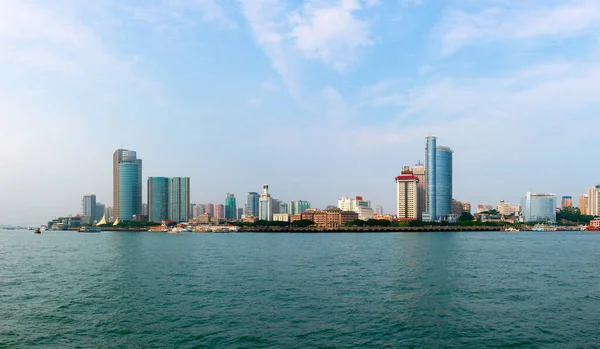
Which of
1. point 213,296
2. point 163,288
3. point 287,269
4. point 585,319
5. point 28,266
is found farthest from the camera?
point 28,266

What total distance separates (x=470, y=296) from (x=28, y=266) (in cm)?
5660

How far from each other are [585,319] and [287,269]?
Answer: 32.6 m

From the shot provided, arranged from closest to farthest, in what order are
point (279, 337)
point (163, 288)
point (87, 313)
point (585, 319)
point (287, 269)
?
point (279, 337) < point (585, 319) < point (87, 313) < point (163, 288) < point (287, 269)

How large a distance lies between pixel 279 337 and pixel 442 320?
11.5m

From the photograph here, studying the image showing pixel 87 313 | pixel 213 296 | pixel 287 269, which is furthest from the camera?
pixel 287 269

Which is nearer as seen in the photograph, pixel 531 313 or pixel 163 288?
pixel 531 313

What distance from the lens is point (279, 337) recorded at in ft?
80.4

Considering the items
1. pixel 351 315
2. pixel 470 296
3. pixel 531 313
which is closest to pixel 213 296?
pixel 351 315

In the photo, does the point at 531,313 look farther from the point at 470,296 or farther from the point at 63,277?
the point at 63,277

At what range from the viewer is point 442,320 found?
1130 inches

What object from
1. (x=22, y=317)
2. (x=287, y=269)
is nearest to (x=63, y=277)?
(x=22, y=317)

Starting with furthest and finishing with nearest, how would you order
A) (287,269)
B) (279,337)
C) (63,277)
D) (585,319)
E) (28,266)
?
(28,266) < (287,269) < (63,277) < (585,319) < (279,337)

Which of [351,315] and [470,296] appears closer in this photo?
[351,315]

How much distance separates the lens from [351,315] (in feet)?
96.3
